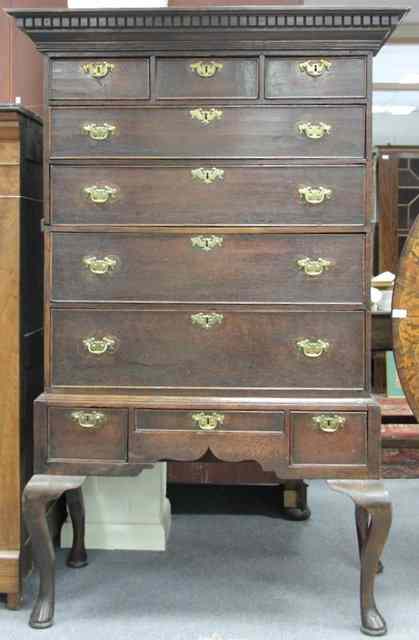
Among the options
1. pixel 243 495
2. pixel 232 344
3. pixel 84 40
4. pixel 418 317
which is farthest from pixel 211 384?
pixel 243 495

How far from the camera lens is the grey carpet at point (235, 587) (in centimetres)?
261

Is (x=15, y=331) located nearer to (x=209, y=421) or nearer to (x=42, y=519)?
(x=42, y=519)

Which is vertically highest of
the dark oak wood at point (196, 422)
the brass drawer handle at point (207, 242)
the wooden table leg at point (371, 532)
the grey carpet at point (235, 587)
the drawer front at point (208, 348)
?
the brass drawer handle at point (207, 242)

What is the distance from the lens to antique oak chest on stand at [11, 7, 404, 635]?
8.24ft

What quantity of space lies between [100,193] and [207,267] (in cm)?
43

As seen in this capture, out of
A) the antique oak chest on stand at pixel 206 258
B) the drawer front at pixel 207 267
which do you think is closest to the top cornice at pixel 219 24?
the antique oak chest on stand at pixel 206 258

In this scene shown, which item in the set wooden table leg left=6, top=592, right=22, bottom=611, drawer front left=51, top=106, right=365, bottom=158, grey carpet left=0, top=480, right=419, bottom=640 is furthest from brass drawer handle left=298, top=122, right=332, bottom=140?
wooden table leg left=6, top=592, right=22, bottom=611

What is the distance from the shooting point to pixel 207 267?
2557 millimetres

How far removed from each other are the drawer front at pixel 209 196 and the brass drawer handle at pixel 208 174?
0.03 feet

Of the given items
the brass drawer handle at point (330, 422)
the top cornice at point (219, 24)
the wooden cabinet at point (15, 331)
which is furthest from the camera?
the wooden cabinet at point (15, 331)

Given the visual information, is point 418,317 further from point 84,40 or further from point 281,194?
point 84,40

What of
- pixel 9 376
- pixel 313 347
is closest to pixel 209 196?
pixel 313 347

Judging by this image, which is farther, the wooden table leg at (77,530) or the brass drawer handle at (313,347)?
the wooden table leg at (77,530)

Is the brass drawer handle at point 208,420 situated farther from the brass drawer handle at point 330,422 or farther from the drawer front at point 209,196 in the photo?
the drawer front at point 209,196
